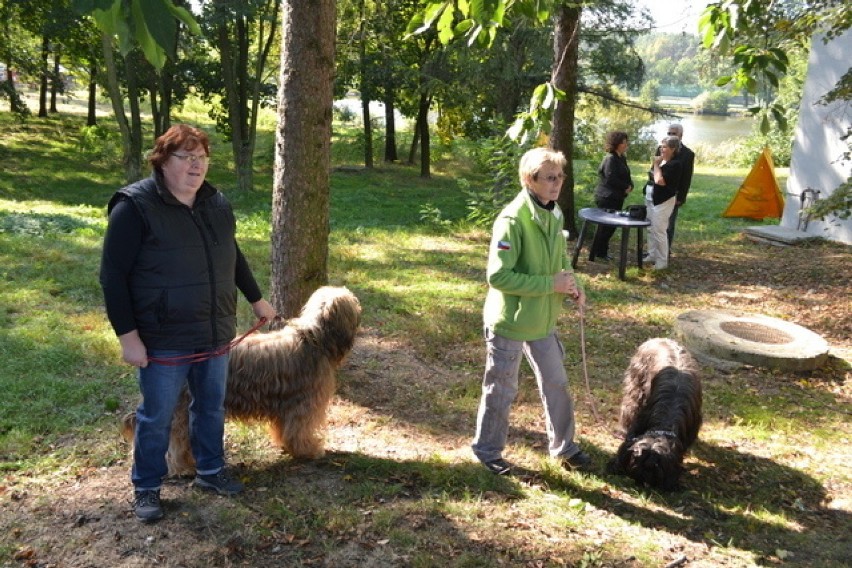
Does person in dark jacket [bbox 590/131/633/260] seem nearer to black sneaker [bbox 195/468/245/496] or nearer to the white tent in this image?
the white tent

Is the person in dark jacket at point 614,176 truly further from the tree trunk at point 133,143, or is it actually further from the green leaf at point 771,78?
the tree trunk at point 133,143

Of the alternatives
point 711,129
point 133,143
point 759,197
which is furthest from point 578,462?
point 711,129

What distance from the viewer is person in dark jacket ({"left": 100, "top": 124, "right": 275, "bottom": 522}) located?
2.79m

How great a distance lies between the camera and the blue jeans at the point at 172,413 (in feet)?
9.98

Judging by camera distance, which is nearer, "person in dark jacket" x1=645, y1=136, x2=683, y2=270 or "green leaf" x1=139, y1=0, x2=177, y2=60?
"green leaf" x1=139, y1=0, x2=177, y2=60

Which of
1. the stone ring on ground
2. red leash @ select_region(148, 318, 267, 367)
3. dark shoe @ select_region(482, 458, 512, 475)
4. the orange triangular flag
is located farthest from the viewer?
the orange triangular flag

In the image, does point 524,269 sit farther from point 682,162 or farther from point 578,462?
point 682,162

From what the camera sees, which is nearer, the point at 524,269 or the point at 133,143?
the point at 524,269

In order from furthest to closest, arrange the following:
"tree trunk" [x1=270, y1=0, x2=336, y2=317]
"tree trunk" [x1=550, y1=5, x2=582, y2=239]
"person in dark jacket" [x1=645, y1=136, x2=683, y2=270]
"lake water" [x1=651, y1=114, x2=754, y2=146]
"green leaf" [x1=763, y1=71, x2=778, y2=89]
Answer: "lake water" [x1=651, y1=114, x2=754, y2=146], "tree trunk" [x1=550, y1=5, x2=582, y2=239], "person in dark jacket" [x1=645, y1=136, x2=683, y2=270], "tree trunk" [x1=270, y1=0, x2=336, y2=317], "green leaf" [x1=763, y1=71, x2=778, y2=89]

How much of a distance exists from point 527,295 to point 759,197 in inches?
450

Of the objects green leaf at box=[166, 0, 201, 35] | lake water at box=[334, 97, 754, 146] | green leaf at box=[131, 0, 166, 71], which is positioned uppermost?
lake water at box=[334, 97, 754, 146]

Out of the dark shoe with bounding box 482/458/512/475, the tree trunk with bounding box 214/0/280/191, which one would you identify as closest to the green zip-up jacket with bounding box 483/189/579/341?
the dark shoe with bounding box 482/458/512/475

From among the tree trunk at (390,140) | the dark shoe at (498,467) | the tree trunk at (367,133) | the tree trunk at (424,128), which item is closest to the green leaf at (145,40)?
the dark shoe at (498,467)

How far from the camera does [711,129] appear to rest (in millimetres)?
45281
